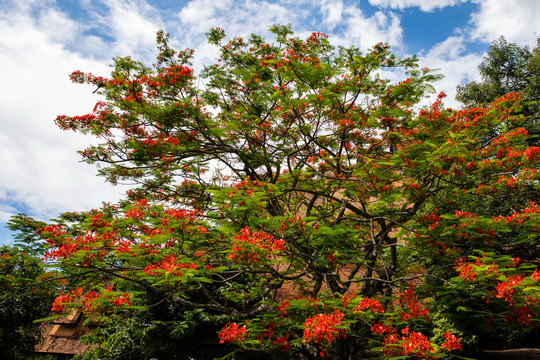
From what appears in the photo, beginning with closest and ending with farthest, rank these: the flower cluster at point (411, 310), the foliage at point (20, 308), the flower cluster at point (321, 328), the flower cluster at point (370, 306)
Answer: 1. the flower cluster at point (321, 328)
2. the flower cluster at point (370, 306)
3. the flower cluster at point (411, 310)
4. the foliage at point (20, 308)

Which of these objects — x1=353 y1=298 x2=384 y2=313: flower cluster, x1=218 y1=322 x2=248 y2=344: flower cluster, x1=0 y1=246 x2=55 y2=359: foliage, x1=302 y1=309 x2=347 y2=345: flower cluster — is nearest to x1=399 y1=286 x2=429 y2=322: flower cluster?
x1=353 y1=298 x2=384 y2=313: flower cluster

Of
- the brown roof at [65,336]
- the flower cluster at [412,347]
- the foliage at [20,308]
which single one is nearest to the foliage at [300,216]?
the flower cluster at [412,347]

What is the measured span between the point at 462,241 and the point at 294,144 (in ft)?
13.6

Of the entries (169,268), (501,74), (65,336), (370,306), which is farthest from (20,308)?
(501,74)

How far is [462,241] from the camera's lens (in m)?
5.37

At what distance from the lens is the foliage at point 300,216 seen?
3617 millimetres

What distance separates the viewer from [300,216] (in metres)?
6.62

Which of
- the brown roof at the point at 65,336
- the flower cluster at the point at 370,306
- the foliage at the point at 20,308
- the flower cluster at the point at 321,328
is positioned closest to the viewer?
the flower cluster at the point at 321,328

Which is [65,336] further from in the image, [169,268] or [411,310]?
[411,310]

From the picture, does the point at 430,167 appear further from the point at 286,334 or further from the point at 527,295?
the point at 286,334

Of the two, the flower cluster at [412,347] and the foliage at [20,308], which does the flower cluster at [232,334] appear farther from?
the foliage at [20,308]

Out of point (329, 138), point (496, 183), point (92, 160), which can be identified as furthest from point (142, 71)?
point (496, 183)

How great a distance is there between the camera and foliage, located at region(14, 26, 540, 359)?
362cm

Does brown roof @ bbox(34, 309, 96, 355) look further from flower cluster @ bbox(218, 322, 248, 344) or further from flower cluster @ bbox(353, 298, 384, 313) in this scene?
flower cluster @ bbox(353, 298, 384, 313)
